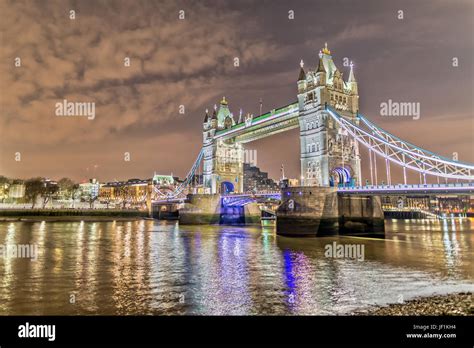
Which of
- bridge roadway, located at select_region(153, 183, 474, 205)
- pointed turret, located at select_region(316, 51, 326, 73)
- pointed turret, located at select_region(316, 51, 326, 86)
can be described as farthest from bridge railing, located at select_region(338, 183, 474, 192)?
pointed turret, located at select_region(316, 51, 326, 73)

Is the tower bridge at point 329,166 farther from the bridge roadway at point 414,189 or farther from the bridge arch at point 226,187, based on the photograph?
the bridge arch at point 226,187

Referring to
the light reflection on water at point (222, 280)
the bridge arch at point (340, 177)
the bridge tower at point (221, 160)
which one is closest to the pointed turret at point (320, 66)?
the bridge arch at point (340, 177)

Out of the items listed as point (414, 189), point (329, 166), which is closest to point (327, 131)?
point (329, 166)

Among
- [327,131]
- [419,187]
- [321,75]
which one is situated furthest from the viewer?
[321,75]

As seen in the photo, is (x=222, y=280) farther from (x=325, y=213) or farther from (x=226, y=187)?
(x=226, y=187)

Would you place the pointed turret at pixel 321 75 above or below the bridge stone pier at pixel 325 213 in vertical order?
above
